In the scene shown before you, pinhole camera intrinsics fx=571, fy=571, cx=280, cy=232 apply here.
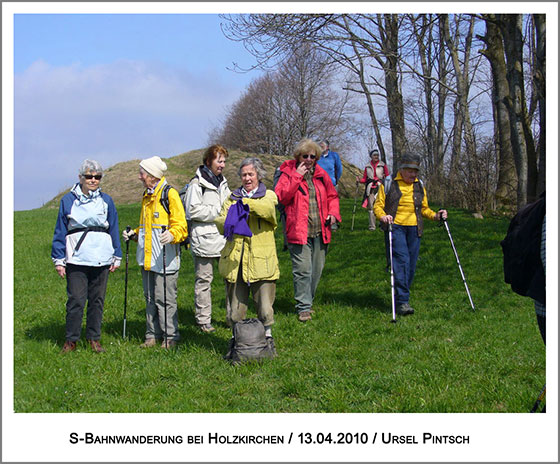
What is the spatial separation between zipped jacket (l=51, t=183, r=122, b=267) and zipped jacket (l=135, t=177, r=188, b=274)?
1.26 feet

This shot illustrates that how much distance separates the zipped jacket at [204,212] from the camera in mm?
6879

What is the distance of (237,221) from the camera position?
5781 millimetres

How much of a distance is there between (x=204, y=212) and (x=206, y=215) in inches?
1.8

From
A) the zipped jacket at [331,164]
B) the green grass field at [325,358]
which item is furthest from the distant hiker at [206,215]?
the zipped jacket at [331,164]

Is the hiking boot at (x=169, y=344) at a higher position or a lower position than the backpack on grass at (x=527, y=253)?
lower

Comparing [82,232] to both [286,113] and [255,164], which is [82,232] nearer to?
[255,164]

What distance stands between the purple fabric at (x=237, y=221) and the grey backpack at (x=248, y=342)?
3.11ft

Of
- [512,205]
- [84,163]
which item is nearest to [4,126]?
[84,163]

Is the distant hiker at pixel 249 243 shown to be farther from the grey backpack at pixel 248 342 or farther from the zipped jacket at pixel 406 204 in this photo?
the zipped jacket at pixel 406 204

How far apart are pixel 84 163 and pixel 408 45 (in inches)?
384

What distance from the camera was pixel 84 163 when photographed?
20.2ft

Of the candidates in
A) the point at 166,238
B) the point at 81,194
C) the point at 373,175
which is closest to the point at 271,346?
the point at 166,238

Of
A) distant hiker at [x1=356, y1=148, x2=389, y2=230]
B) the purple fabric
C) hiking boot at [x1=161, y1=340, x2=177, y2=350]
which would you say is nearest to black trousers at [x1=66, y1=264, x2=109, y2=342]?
hiking boot at [x1=161, y1=340, x2=177, y2=350]

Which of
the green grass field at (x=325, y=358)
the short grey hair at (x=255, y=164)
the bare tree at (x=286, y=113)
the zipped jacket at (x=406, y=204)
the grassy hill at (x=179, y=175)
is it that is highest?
the bare tree at (x=286, y=113)
